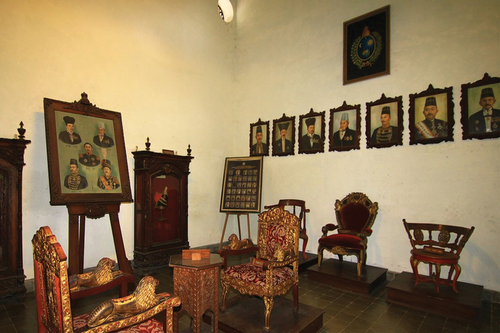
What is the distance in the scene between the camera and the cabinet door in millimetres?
5406

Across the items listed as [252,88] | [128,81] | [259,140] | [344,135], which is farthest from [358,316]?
[252,88]

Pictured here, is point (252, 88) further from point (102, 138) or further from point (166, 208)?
point (102, 138)

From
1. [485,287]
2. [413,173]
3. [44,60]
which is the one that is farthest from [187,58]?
[485,287]

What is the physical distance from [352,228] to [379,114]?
2061 mm

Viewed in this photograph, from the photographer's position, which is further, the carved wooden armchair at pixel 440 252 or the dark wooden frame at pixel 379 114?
the dark wooden frame at pixel 379 114

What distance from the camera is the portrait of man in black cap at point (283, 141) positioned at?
6.50m

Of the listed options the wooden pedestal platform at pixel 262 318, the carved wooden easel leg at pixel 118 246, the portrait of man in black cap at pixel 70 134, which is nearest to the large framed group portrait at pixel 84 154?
the portrait of man in black cap at pixel 70 134

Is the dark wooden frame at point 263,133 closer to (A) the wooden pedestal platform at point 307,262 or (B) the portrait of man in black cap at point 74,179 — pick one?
(A) the wooden pedestal platform at point 307,262

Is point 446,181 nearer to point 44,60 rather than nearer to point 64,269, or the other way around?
point 64,269

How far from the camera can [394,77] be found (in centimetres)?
516

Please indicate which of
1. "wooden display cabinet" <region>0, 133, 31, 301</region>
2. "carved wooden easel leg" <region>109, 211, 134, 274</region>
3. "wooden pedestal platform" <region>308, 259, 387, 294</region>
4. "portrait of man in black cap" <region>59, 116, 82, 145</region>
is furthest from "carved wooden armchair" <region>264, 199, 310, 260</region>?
"wooden display cabinet" <region>0, 133, 31, 301</region>

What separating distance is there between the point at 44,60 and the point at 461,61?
6.36 m

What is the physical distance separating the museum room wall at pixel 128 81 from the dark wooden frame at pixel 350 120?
2.67 meters

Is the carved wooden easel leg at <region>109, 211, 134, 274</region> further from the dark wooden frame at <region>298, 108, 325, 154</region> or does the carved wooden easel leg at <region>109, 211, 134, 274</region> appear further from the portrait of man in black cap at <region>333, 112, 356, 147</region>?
the portrait of man in black cap at <region>333, 112, 356, 147</region>
